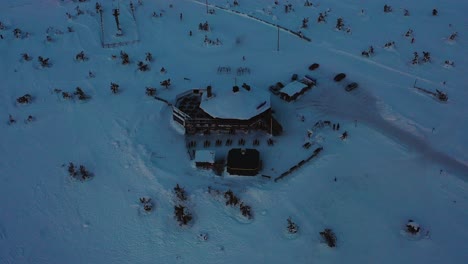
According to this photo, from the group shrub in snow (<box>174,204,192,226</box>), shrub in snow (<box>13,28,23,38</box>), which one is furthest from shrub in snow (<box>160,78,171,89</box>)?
shrub in snow (<box>13,28,23,38</box>)

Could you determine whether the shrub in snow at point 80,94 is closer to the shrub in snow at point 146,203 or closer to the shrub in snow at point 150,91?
the shrub in snow at point 150,91

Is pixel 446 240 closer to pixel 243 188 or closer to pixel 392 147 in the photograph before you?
pixel 392 147

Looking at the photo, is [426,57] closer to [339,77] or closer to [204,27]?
[339,77]

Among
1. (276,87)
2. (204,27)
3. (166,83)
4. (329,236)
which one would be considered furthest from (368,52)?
(329,236)

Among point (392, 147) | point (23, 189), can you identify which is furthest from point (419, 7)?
point (23, 189)

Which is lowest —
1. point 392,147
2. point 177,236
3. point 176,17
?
point 177,236
